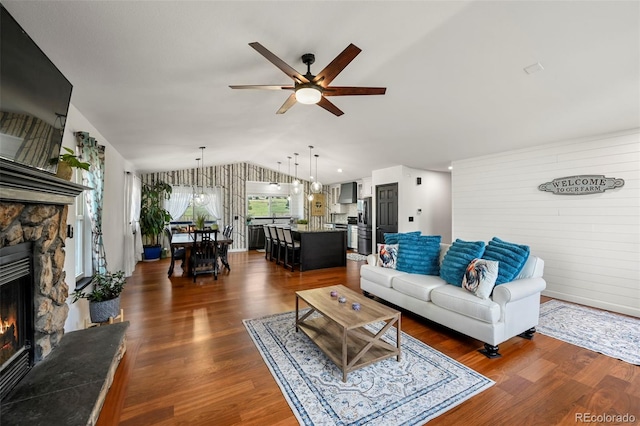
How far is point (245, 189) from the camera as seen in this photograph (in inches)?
358

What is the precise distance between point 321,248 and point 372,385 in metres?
4.06

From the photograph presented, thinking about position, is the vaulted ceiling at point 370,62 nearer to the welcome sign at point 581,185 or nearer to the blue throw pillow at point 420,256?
the welcome sign at point 581,185

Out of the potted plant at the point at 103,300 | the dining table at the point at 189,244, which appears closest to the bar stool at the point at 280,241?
the dining table at the point at 189,244

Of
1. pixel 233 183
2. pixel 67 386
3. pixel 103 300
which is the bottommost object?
pixel 67 386

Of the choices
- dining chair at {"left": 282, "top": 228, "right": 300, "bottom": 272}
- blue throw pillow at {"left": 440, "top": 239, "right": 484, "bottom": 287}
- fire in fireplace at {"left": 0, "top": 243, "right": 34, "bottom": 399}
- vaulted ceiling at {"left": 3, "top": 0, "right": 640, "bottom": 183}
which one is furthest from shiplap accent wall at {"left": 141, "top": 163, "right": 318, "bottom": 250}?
blue throw pillow at {"left": 440, "top": 239, "right": 484, "bottom": 287}

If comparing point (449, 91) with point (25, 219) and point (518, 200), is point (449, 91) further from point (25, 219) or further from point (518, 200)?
point (25, 219)

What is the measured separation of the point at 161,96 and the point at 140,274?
4119mm

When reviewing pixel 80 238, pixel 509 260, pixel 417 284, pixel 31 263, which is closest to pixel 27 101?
pixel 31 263

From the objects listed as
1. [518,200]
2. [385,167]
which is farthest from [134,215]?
[518,200]

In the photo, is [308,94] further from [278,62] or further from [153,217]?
[153,217]

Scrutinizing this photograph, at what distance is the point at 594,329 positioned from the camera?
301 centimetres

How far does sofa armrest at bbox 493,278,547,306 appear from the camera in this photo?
2461mm

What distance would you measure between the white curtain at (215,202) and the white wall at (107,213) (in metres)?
2.60

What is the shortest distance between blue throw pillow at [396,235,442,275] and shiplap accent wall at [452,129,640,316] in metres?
2.02
